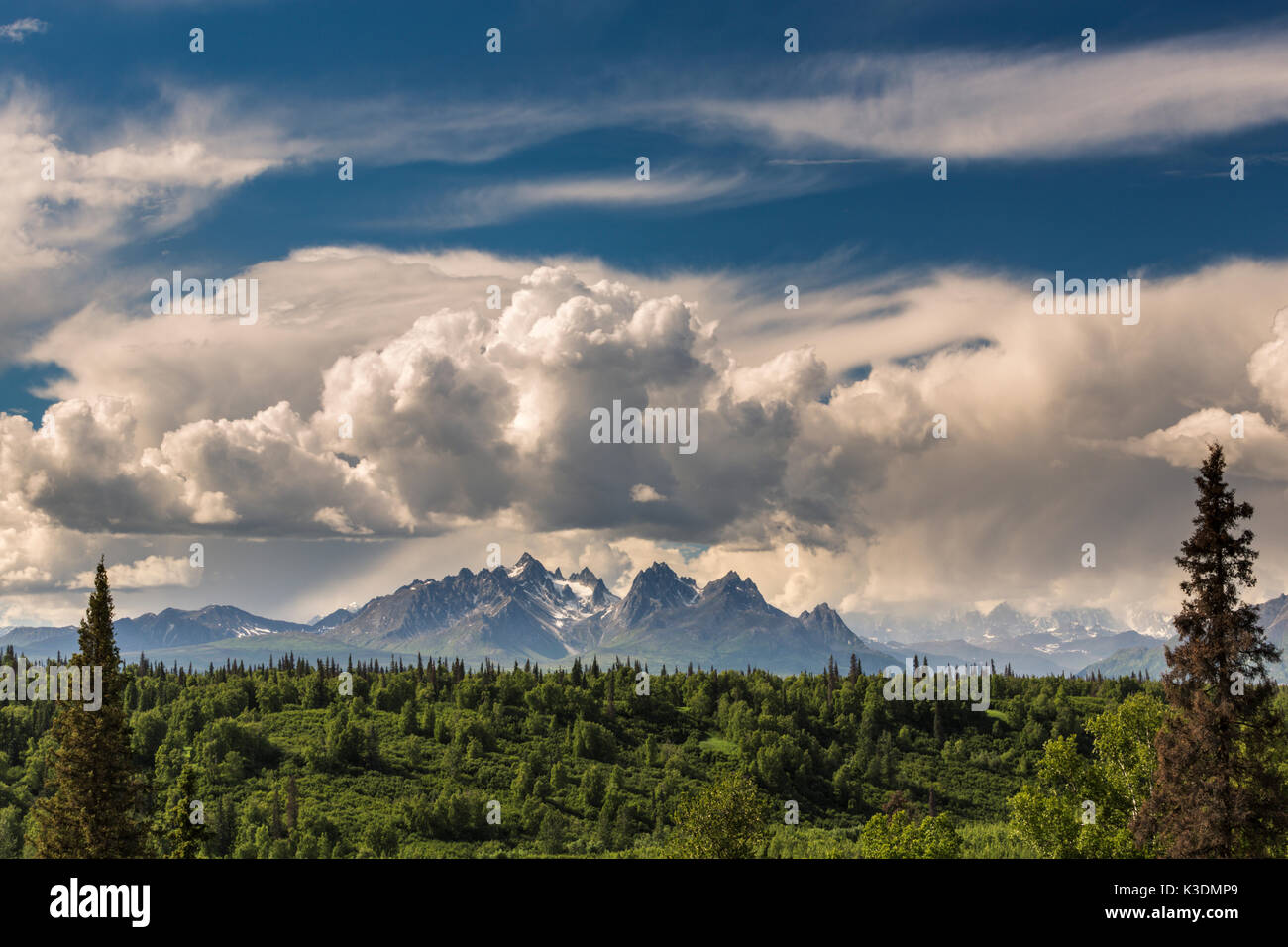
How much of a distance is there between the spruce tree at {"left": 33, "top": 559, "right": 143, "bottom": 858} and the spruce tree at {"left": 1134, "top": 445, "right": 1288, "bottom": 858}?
72.9m

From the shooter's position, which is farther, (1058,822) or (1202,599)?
(1058,822)

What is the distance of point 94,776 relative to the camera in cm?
7600

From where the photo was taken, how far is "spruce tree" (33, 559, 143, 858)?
7481 cm

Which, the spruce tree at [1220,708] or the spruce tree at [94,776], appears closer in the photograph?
the spruce tree at [1220,708]

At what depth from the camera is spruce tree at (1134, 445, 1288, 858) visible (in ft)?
179

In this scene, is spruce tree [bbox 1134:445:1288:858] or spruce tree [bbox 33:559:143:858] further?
spruce tree [bbox 33:559:143:858]

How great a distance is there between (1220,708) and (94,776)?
7872cm

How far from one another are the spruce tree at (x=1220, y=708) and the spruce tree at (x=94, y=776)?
2869 inches

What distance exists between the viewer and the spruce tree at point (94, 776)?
74.8 metres
